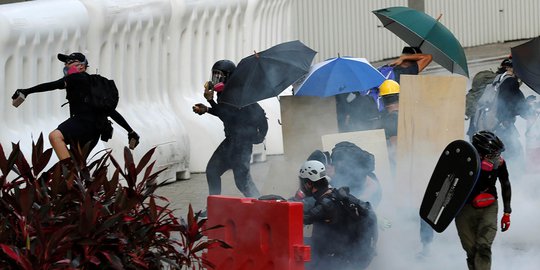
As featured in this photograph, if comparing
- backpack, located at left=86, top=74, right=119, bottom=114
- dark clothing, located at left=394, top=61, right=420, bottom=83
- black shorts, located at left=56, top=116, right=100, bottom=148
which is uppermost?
backpack, located at left=86, top=74, right=119, bottom=114

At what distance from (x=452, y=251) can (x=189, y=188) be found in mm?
3190

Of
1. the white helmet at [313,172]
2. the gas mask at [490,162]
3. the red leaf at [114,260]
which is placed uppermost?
the red leaf at [114,260]

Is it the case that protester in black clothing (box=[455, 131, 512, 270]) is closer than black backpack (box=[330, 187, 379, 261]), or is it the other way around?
protester in black clothing (box=[455, 131, 512, 270])

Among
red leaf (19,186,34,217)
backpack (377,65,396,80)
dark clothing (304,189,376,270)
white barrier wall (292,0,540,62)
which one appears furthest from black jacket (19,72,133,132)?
white barrier wall (292,0,540,62)

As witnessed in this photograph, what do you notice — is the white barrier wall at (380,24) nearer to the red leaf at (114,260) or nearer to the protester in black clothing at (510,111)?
the protester in black clothing at (510,111)

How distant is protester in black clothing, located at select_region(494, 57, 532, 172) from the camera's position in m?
12.6

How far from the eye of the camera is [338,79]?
11.3 metres

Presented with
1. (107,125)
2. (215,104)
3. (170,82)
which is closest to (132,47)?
(170,82)

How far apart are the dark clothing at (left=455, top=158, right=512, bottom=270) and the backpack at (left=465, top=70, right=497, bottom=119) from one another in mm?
3997

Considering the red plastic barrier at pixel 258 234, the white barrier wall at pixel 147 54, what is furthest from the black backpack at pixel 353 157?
the red plastic barrier at pixel 258 234

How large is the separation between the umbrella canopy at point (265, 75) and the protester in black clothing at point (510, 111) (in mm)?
2305

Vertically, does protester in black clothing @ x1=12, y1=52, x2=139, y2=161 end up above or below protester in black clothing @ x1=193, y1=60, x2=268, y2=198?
above

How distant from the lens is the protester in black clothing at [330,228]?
8734 mm

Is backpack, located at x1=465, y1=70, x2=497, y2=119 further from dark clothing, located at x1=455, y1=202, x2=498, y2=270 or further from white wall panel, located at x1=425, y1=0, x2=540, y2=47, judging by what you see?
white wall panel, located at x1=425, y1=0, x2=540, y2=47
